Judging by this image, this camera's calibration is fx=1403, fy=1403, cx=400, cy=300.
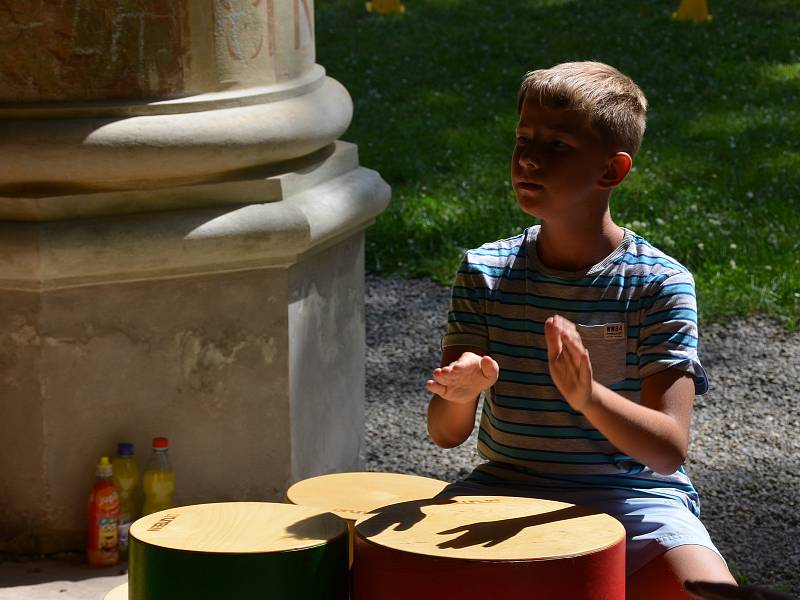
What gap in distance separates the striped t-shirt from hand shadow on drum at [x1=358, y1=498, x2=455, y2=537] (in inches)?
9.1

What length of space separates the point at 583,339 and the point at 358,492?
70 centimetres

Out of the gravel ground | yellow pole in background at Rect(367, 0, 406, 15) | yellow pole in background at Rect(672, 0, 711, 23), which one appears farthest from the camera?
yellow pole in background at Rect(367, 0, 406, 15)

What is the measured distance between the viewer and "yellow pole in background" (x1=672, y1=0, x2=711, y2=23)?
12.5 metres

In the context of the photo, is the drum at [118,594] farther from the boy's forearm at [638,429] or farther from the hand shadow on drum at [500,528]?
the boy's forearm at [638,429]

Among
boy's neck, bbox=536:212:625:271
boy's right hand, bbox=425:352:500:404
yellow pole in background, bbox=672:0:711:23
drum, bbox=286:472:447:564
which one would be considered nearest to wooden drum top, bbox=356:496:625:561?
boy's right hand, bbox=425:352:500:404

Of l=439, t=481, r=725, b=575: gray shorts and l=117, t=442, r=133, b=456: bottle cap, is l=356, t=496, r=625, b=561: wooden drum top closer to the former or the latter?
l=439, t=481, r=725, b=575: gray shorts

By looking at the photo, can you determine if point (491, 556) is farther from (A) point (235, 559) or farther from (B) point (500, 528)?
(A) point (235, 559)

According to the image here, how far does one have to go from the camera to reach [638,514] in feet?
8.91

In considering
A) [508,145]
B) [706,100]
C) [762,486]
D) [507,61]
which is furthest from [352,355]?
[507,61]

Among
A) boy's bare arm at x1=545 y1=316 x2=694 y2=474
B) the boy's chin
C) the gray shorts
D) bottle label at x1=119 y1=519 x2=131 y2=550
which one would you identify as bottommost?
bottle label at x1=119 y1=519 x2=131 y2=550

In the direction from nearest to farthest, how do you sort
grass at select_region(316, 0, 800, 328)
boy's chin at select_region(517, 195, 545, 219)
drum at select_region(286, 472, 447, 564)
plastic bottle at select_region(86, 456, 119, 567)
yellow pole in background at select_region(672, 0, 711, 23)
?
boy's chin at select_region(517, 195, 545, 219) → drum at select_region(286, 472, 447, 564) → plastic bottle at select_region(86, 456, 119, 567) → grass at select_region(316, 0, 800, 328) → yellow pole in background at select_region(672, 0, 711, 23)

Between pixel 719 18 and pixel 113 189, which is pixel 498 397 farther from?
pixel 719 18

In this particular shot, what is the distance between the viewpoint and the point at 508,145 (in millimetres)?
9250

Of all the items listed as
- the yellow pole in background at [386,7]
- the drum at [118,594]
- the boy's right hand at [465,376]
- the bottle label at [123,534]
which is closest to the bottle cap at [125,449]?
the bottle label at [123,534]
